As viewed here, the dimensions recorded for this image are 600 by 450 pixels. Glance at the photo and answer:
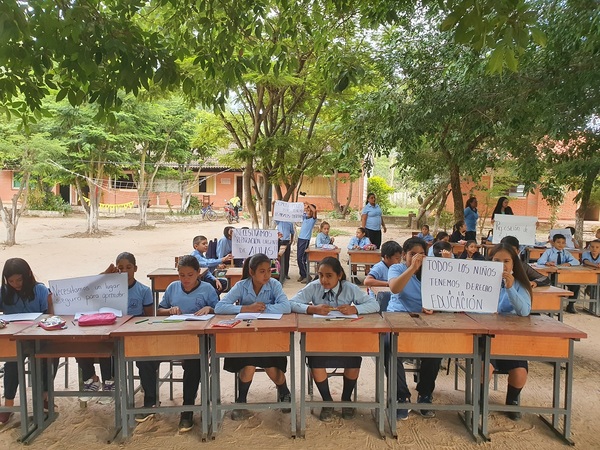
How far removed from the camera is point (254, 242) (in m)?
7.11

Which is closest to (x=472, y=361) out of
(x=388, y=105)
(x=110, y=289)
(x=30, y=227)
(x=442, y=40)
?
(x=110, y=289)

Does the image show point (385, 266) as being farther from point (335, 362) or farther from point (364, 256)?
point (364, 256)

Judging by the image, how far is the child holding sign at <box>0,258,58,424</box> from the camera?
3.91 m

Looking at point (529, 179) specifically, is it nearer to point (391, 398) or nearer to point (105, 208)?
point (391, 398)

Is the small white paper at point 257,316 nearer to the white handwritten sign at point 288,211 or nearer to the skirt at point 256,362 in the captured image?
the skirt at point 256,362

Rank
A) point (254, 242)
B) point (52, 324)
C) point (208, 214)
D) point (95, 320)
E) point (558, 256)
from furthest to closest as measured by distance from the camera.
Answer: point (208, 214), point (558, 256), point (254, 242), point (95, 320), point (52, 324)

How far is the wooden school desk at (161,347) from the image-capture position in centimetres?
350

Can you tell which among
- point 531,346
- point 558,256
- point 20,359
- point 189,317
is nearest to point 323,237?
point 558,256

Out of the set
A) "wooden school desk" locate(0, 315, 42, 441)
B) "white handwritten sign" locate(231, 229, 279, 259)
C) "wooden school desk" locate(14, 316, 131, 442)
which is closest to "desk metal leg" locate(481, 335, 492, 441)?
"wooden school desk" locate(14, 316, 131, 442)

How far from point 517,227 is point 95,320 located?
771 cm

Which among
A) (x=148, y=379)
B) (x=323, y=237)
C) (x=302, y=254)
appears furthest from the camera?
(x=302, y=254)

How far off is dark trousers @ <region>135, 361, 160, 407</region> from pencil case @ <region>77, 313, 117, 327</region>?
47cm

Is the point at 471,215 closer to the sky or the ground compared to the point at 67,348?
closer to the sky

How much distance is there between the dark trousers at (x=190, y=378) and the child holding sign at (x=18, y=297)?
1158 mm
